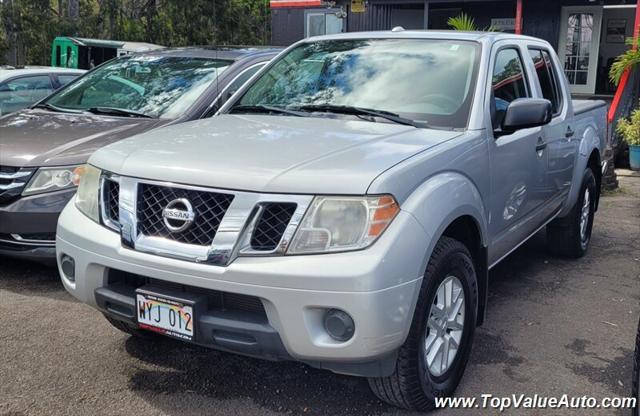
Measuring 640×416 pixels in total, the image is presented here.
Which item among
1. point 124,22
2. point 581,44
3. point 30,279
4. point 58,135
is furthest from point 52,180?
point 124,22

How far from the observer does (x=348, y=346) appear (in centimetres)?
258

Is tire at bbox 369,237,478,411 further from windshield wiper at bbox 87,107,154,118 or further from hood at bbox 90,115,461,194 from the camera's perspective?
windshield wiper at bbox 87,107,154,118

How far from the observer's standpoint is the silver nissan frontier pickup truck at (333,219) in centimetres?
261

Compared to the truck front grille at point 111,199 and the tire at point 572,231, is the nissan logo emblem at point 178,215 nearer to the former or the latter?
the truck front grille at point 111,199

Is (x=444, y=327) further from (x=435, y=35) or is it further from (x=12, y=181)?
(x=12, y=181)

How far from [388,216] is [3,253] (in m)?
3.19

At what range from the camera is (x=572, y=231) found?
5500mm

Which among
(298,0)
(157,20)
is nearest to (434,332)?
(298,0)

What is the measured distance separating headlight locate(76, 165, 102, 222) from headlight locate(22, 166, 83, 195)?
4.05 feet

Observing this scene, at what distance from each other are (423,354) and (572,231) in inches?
121

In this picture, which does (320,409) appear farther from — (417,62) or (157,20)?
(157,20)

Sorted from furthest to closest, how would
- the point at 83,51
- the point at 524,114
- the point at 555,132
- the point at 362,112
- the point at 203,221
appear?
the point at 83,51
the point at 555,132
the point at 362,112
the point at 524,114
the point at 203,221

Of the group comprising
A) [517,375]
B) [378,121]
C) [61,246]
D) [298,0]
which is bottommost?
[517,375]

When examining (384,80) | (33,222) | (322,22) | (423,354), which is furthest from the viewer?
(322,22)
